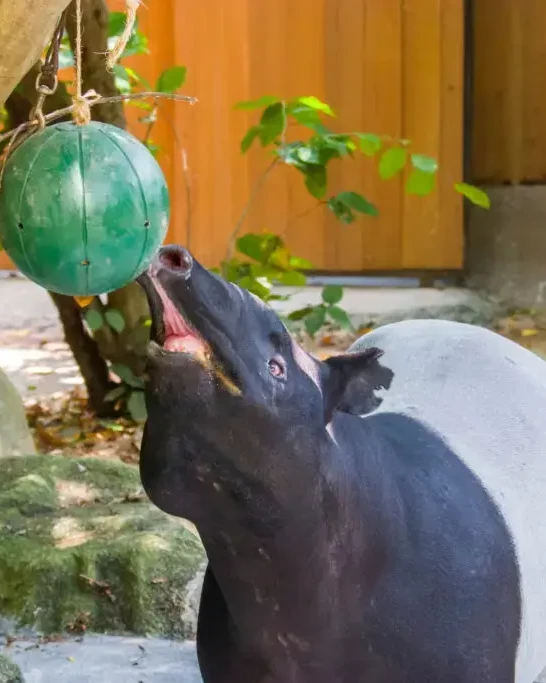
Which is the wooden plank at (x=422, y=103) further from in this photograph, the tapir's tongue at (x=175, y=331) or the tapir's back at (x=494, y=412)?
the tapir's tongue at (x=175, y=331)

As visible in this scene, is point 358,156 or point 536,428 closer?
point 536,428

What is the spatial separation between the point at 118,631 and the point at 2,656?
363mm

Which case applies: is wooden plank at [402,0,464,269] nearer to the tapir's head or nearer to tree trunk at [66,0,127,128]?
tree trunk at [66,0,127,128]

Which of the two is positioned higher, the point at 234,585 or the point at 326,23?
the point at 326,23

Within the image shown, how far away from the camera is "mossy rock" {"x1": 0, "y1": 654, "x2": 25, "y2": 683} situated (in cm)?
189

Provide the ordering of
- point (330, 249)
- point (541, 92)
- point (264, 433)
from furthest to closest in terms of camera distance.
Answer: point (330, 249) → point (541, 92) → point (264, 433)

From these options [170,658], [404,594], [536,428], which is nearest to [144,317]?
[170,658]

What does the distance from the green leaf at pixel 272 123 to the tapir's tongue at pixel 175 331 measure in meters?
2.08

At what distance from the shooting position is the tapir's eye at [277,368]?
3.76ft

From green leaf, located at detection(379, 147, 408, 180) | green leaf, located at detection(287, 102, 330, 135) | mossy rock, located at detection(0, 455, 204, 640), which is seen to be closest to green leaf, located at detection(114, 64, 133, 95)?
green leaf, located at detection(287, 102, 330, 135)

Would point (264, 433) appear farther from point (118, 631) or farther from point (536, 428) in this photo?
point (118, 631)

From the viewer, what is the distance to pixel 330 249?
612cm

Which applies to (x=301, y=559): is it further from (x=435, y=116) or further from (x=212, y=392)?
(x=435, y=116)

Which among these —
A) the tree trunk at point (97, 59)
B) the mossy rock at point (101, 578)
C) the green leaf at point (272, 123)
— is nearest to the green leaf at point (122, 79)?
the tree trunk at point (97, 59)
